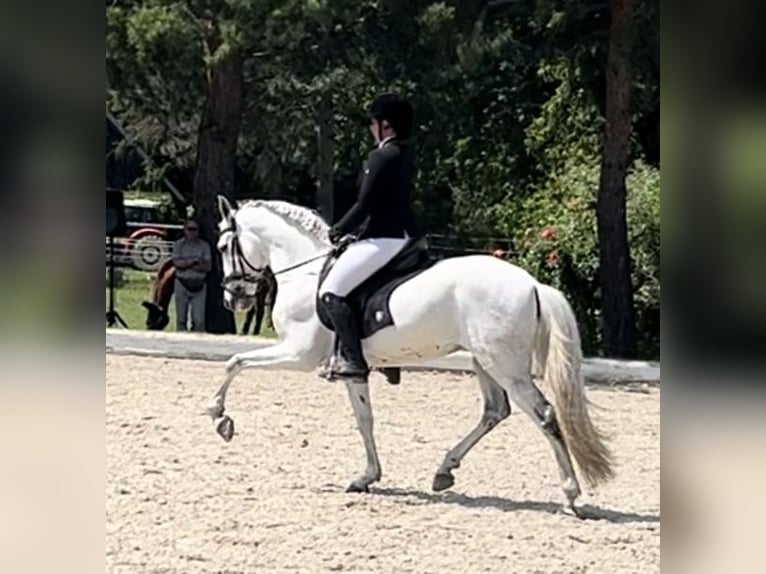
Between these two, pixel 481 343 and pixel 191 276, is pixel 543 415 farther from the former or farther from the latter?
pixel 191 276

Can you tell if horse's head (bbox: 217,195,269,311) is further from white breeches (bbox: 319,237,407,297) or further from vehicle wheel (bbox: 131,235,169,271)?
vehicle wheel (bbox: 131,235,169,271)

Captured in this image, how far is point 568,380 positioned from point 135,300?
16719 millimetres

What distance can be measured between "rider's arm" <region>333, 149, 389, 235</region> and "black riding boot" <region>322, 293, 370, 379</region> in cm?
35

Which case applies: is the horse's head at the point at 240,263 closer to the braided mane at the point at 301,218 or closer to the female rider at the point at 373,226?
the braided mane at the point at 301,218

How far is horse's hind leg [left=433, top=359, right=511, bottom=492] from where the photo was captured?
6.65 metres

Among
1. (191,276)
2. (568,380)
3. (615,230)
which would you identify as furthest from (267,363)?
(191,276)

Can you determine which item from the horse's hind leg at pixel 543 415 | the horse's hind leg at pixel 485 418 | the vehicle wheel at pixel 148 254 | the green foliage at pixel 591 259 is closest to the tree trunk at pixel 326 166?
the vehicle wheel at pixel 148 254

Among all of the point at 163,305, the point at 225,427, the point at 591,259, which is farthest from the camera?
the point at 163,305

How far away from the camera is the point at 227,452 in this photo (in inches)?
302

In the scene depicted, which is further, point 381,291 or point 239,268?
point 239,268

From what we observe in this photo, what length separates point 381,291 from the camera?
639 centimetres
